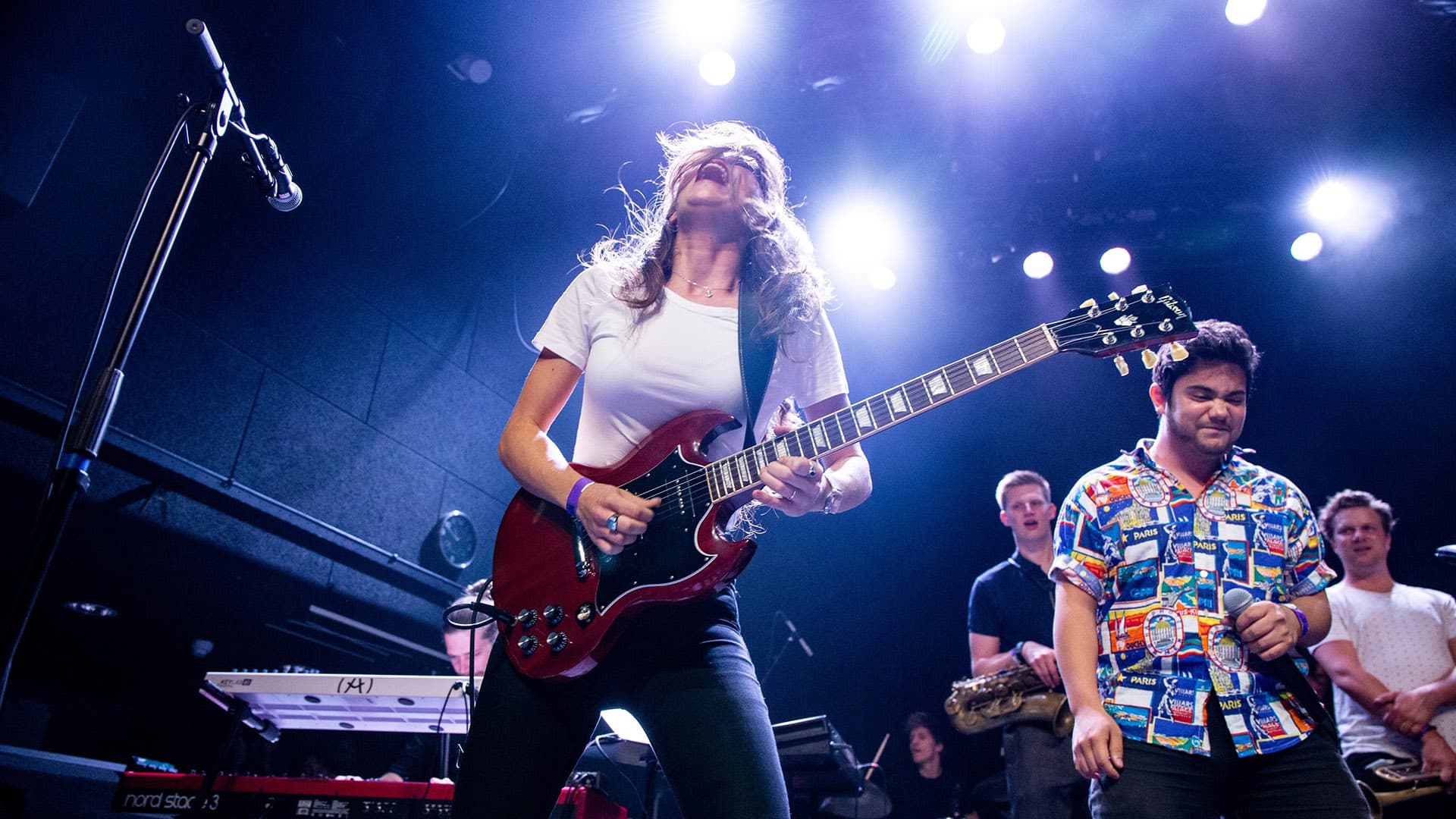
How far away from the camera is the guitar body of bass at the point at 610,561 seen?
74.8 inches

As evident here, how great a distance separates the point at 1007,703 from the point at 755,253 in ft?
10.5

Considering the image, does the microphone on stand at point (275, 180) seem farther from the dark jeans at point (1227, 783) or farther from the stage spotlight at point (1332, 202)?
the stage spotlight at point (1332, 202)

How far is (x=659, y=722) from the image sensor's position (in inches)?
70.3

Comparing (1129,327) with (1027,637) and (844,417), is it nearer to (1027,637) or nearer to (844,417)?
(844,417)

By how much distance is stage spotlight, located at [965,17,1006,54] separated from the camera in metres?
6.20

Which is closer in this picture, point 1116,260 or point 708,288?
point 708,288

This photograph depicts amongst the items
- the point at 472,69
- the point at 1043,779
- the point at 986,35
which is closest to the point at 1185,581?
the point at 1043,779

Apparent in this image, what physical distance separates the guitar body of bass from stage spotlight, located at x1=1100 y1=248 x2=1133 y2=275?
656cm

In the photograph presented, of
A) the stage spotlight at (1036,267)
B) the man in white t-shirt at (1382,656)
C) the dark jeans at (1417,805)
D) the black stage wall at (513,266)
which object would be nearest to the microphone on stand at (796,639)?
the black stage wall at (513,266)

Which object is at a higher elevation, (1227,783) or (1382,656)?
(1382,656)

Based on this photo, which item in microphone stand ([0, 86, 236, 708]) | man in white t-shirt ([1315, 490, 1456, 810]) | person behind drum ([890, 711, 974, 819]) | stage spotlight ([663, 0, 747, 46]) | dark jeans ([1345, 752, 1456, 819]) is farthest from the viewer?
person behind drum ([890, 711, 974, 819])

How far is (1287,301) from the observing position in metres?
7.68

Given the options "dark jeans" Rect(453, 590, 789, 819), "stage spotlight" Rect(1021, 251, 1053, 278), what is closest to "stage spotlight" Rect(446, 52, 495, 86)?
"stage spotlight" Rect(1021, 251, 1053, 278)

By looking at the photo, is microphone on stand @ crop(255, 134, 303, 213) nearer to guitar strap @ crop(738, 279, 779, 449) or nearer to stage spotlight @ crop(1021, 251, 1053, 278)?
guitar strap @ crop(738, 279, 779, 449)
